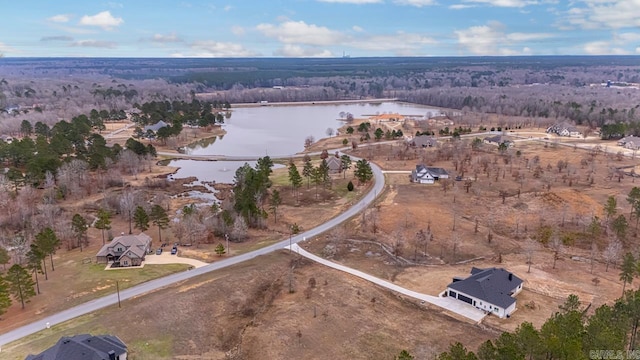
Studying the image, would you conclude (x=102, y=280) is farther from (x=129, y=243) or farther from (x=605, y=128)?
(x=605, y=128)

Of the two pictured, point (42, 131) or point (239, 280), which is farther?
point (42, 131)

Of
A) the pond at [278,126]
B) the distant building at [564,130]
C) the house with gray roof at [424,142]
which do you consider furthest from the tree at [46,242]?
the distant building at [564,130]

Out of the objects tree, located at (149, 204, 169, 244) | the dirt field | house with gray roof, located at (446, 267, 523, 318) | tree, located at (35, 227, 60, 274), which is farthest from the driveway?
house with gray roof, located at (446, 267, 523, 318)

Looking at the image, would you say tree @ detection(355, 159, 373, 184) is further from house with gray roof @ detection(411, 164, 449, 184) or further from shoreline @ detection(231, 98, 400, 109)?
shoreline @ detection(231, 98, 400, 109)

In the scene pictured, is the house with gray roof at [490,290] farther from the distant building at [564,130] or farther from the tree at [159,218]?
the distant building at [564,130]

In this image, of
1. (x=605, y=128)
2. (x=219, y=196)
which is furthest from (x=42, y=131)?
(x=605, y=128)
